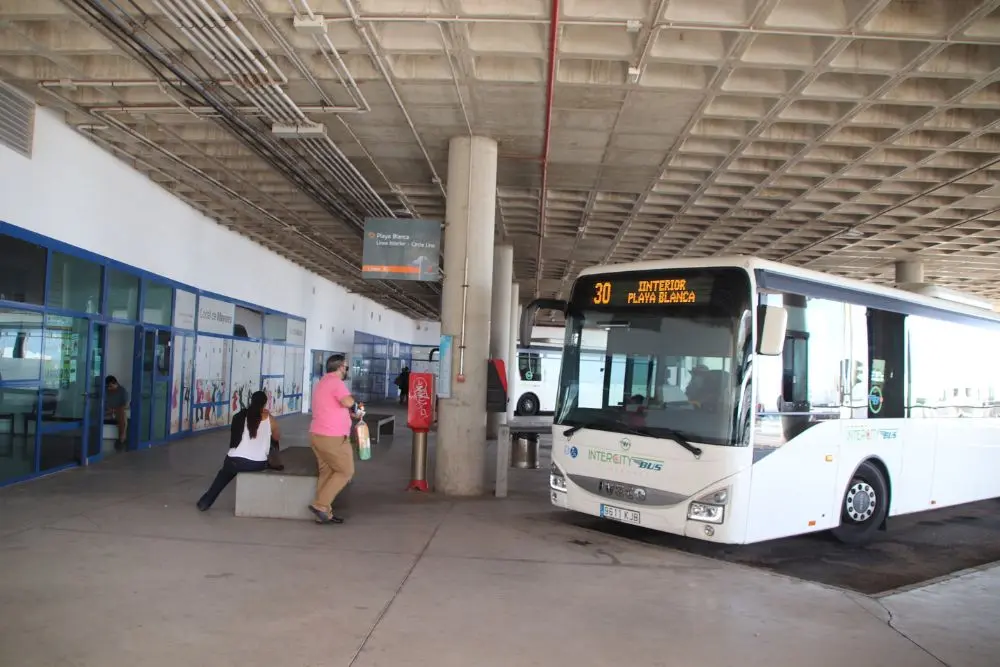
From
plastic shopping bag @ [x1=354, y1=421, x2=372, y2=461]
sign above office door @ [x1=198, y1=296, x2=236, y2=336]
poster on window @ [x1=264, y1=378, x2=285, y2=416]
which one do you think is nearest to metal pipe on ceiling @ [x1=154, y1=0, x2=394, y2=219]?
plastic shopping bag @ [x1=354, y1=421, x2=372, y2=461]

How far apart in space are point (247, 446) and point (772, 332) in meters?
5.65

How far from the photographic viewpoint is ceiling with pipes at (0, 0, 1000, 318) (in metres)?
7.08

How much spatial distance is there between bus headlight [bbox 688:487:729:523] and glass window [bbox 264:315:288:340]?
15.8 metres

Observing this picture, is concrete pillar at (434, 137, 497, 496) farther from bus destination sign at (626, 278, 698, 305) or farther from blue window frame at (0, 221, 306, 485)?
blue window frame at (0, 221, 306, 485)

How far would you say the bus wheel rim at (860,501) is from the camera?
7.70 m

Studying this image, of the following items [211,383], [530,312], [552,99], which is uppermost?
[552,99]

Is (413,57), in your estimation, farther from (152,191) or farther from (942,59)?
(152,191)

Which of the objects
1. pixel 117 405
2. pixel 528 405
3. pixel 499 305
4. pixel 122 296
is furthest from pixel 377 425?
pixel 528 405

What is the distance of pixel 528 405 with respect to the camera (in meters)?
28.4

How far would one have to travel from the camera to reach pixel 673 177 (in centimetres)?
1261

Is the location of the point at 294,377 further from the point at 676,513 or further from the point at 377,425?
the point at 676,513

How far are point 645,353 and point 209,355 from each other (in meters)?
12.2

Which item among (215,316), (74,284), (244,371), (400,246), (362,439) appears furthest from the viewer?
(244,371)

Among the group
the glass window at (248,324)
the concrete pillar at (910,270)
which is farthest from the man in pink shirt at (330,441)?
the concrete pillar at (910,270)
